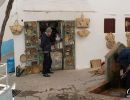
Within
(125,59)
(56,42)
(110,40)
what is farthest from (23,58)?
(125,59)

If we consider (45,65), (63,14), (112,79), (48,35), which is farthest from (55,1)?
(112,79)

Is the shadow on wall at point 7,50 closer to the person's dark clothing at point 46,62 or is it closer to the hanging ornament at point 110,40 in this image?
the person's dark clothing at point 46,62

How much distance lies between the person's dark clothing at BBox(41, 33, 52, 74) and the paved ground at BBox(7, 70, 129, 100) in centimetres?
38

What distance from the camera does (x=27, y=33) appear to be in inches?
599

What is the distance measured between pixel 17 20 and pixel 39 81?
8.44 feet

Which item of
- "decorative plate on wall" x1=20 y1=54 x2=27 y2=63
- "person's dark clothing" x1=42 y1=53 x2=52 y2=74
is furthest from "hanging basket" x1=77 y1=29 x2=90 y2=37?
"decorative plate on wall" x1=20 y1=54 x2=27 y2=63

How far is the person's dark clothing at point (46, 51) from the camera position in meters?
14.8

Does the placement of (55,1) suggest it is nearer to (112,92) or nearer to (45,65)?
(45,65)

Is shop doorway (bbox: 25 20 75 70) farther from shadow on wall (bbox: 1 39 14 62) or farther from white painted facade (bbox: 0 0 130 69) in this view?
shadow on wall (bbox: 1 39 14 62)

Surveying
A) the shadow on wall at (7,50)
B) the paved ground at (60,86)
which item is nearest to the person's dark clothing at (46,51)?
the paved ground at (60,86)

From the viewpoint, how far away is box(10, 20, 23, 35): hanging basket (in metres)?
14.9

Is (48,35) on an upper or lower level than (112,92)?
upper

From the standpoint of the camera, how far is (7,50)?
15.8 metres

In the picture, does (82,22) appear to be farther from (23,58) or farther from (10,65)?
(10,65)
